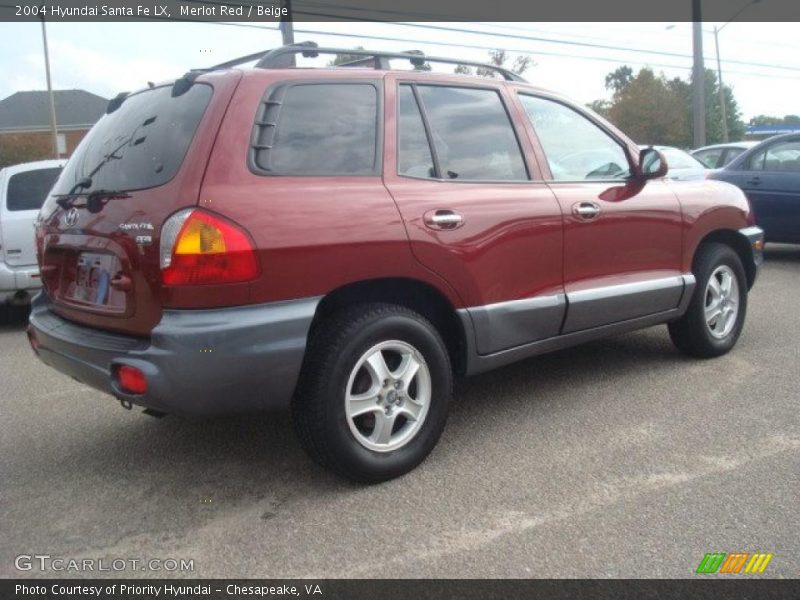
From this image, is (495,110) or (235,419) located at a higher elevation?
Result: (495,110)

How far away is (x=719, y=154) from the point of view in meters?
12.9

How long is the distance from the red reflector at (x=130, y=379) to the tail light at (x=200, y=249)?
360 mm

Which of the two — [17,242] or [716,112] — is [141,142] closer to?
[17,242]

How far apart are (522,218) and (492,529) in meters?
1.57

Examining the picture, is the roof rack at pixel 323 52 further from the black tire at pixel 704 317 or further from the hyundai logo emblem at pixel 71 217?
the black tire at pixel 704 317

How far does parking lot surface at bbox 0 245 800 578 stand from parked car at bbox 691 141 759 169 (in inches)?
335

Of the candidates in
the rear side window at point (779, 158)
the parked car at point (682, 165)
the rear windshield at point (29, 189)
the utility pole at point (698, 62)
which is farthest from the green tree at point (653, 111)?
the rear windshield at point (29, 189)

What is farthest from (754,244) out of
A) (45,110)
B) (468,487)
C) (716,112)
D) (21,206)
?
(716,112)

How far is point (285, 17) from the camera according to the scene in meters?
16.6

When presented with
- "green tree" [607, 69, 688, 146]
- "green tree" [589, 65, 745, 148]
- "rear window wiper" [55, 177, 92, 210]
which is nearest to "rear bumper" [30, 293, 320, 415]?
"rear window wiper" [55, 177, 92, 210]

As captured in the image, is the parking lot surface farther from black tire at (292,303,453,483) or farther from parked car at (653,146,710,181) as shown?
parked car at (653,146,710,181)

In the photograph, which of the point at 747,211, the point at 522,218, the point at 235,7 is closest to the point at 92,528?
the point at 522,218

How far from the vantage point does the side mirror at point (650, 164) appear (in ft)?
14.5
